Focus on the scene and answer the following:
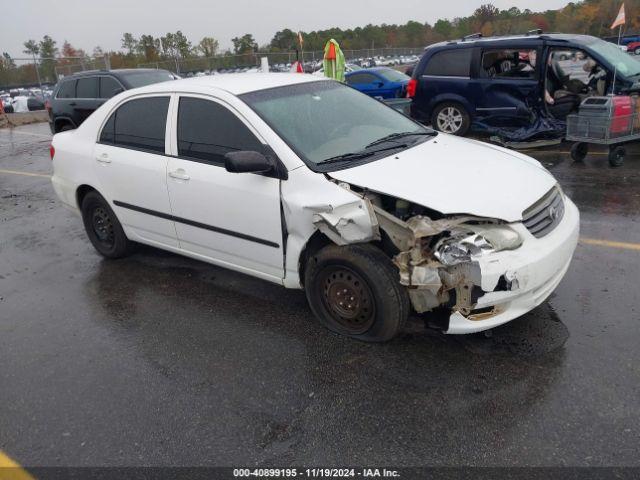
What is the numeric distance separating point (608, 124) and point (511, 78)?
2045mm

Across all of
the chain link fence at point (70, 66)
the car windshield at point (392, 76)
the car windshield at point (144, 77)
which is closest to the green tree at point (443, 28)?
the chain link fence at point (70, 66)

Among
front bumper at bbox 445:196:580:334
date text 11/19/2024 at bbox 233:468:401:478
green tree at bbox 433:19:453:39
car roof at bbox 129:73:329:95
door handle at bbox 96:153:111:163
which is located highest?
green tree at bbox 433:19:453:39

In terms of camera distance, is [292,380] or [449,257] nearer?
[449,257]

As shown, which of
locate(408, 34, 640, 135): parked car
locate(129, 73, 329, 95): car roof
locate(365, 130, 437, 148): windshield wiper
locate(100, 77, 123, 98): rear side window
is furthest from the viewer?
locate(100, 77, 123, 98): rear side window

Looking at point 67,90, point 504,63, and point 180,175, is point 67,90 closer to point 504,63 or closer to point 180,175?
point 504,63

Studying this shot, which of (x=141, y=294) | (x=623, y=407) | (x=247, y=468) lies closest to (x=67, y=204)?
(x=141, y=294)

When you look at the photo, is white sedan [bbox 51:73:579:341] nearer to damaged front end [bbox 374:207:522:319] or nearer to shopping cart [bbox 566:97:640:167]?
damaged front end [bbox 374:207:522:319]

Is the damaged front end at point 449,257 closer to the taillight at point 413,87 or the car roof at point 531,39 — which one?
the car roof at point 531,39

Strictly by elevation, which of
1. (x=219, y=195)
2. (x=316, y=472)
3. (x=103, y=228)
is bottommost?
(x=316, y=472)

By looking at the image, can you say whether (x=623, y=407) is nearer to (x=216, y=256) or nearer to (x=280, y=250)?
(x=280, y=250)

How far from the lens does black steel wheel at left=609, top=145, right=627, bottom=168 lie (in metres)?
7.25

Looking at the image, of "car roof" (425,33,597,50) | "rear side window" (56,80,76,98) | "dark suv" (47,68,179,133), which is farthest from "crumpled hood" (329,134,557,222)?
"rear side window" (56,80,76,98)

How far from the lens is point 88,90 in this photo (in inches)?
440

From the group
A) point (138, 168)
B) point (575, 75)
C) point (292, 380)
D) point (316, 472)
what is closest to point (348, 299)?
point (292, 380)
